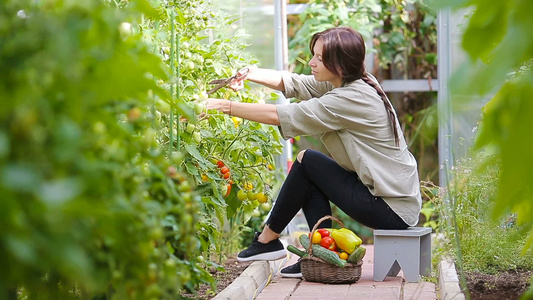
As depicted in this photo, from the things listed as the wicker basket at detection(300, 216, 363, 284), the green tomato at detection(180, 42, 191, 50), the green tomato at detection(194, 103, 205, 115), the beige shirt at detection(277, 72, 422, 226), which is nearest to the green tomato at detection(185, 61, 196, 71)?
the green tomato at detection(180, 42, 191, 50)

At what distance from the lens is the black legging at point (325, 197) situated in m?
3.18

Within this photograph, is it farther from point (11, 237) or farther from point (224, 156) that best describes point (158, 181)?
point (224, 156)

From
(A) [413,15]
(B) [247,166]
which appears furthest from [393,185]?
(A) [413,15]

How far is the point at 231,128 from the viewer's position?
10.3 feet

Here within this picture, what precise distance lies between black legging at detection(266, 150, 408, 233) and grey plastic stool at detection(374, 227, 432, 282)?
0.25ft

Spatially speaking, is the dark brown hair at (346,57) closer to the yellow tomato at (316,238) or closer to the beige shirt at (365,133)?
the beige shirt at (365,133)

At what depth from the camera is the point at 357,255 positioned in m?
3.03

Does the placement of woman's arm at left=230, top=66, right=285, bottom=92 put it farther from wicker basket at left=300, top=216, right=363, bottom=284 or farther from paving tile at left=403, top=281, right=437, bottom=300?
paving tile at left=403, top=281, right=437, bottom=300

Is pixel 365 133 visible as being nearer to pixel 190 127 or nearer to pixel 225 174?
pixel 225 174

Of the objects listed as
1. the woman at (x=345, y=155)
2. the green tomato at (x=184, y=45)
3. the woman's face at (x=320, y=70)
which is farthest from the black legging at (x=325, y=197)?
the green tomato at (x=184, y=45)

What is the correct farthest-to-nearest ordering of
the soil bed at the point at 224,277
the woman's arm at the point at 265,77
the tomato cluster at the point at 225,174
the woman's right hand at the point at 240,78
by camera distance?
1. the woman's arm at the point at 265,77
2. the woman's right hand at the point at 240,78
3. the tomato cluster at the point at 225,174
4. the soil bed at the point at 224,277

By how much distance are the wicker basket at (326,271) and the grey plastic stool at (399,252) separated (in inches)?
3.8

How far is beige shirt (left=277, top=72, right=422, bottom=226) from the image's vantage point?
3121 millimetres

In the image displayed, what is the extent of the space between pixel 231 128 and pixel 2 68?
2.04 m
